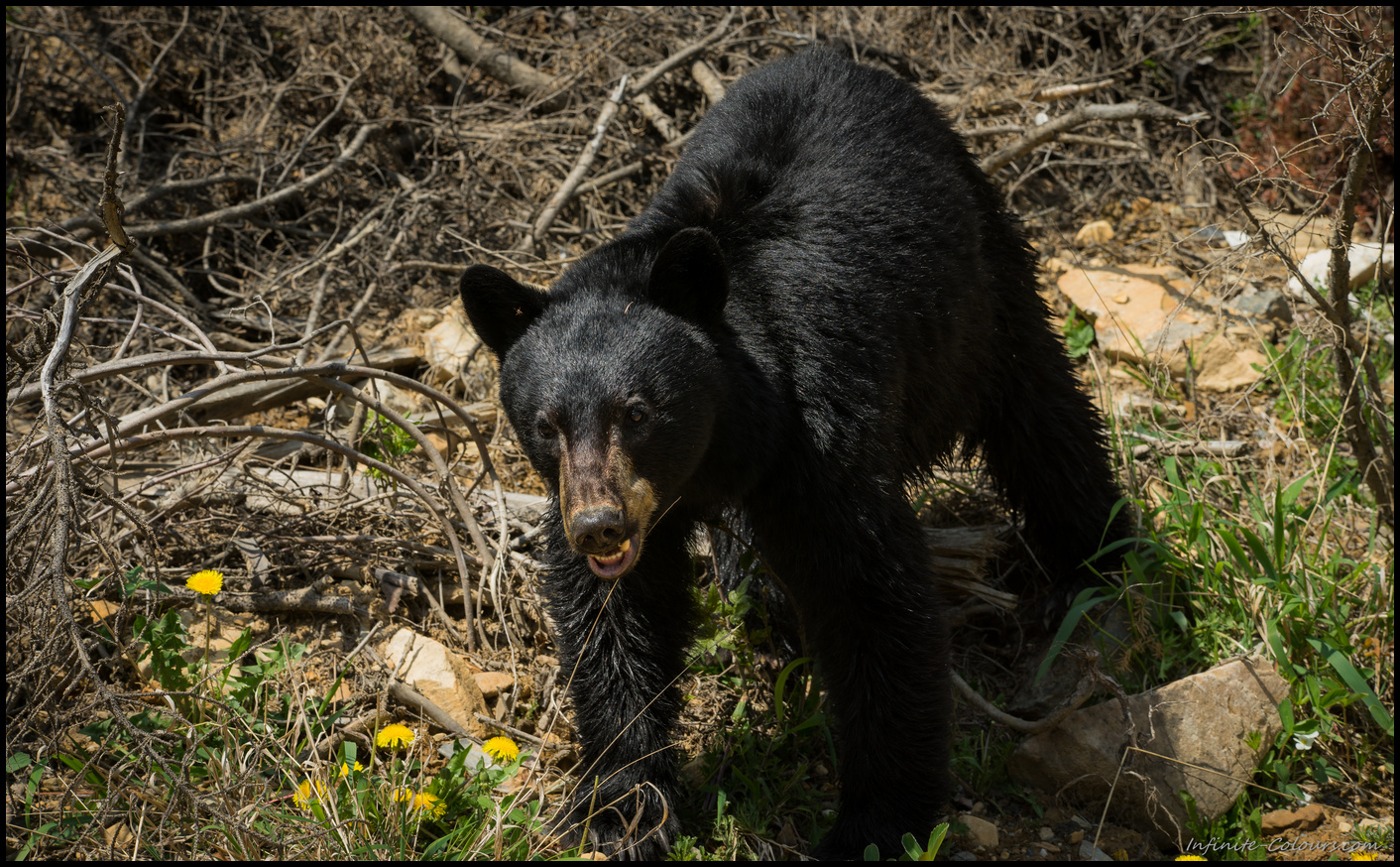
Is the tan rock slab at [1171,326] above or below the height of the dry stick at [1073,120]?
below

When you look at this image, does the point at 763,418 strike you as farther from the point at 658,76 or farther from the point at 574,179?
the point at 658,76

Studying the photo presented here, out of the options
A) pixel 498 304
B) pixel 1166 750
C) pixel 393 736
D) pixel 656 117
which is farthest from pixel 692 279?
pixel 656 117

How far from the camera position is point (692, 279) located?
288 cm

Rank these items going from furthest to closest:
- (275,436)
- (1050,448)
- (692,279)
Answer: (1050,448)
(275,436)
(692,279)

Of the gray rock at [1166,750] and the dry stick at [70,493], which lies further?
the gray rock at [1166,750]

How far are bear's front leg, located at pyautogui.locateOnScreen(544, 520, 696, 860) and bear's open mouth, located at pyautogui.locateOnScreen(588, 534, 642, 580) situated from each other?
0.46 meters

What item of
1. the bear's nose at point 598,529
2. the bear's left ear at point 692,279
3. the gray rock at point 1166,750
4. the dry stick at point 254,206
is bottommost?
the gray rock at point 1166,750

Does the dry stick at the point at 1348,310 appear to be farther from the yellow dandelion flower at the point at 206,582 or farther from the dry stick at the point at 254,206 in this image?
the dry stick at the point at 254,206

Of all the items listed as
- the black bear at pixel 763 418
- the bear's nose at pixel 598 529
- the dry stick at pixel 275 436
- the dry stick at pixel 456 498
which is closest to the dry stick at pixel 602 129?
the dry stick at pixel 456 498

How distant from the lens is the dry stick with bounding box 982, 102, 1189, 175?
17.4 ft

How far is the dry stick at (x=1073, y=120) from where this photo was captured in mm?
5318

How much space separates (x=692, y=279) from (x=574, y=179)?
3131 millimetres

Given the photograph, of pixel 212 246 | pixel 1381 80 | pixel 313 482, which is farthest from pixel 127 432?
pixel 1381 80

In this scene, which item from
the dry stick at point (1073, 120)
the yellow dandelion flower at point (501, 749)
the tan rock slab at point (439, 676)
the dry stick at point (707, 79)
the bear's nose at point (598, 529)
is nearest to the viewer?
the bear's nose at point (598, 529)
